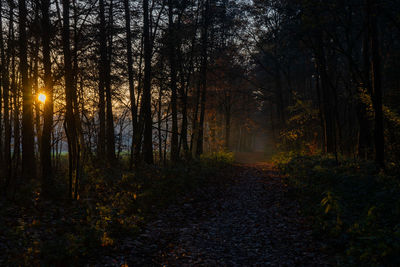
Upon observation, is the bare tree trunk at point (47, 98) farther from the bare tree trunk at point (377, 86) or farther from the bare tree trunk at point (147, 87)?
the bare tree trunk at point (377, 86)

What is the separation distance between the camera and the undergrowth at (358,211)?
15.5 feet

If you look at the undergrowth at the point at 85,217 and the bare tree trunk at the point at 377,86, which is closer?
the undergrowth at the point at 85,217

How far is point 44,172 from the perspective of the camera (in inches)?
337

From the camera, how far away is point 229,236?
6.77 m

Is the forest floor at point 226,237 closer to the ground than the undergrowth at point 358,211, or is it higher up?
closer to the ground

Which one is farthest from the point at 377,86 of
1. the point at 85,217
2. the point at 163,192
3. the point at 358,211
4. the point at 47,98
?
the point at 47,98

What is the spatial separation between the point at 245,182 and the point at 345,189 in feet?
19.0

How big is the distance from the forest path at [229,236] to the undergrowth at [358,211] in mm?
443

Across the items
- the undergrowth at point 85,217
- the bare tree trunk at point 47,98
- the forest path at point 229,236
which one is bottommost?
the forest path at point 229,236

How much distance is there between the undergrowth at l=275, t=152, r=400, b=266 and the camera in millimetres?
4738

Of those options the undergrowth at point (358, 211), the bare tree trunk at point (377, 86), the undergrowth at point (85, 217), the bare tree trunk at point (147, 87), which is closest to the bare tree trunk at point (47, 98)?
the undergrowth at point (85, 217)

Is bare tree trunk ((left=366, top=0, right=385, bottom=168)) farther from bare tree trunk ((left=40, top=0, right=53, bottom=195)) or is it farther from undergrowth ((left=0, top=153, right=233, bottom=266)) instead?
bare tree trunk ((left=40, top=0, right=53, bottom=195))

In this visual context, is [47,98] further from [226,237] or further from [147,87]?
[226,237]

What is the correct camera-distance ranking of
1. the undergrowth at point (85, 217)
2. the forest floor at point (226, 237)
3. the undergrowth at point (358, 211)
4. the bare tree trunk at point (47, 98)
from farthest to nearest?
the bare tree trunk at point (47, 98)
the forest floor at point (226, 237)
the undergrowth at point (85, 217)
the undergrowth at point (358, 211)
